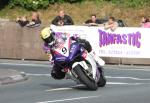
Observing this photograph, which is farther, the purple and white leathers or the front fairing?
the front fairing

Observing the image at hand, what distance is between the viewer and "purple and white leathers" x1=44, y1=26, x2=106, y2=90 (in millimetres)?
16172

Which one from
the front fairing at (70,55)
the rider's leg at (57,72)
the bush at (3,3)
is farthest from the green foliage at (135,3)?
the front fairing at (70,55)

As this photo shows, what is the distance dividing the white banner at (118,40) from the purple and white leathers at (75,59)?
912cm

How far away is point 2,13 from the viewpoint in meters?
46.2

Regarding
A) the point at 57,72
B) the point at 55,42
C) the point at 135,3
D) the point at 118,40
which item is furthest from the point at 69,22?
the point at 135,3

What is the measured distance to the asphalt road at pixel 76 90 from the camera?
48.0ft

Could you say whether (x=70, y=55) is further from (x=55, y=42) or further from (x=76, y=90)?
(x=76, y=90)

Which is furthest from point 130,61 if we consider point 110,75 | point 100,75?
point 100,75

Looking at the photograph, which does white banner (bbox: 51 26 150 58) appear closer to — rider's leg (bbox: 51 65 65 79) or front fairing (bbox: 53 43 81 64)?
rider's leg (bbox: 51 65 65 79)

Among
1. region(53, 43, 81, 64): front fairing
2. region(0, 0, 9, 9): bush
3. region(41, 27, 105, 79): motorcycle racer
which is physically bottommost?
region(0, 0, 9, 9): bush

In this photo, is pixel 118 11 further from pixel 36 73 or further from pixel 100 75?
pixel 100 75

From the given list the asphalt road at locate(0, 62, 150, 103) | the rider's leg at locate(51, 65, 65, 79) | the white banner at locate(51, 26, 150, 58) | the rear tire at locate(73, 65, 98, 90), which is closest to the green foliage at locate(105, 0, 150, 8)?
the white banner at locate(51, 26, 150, 58)

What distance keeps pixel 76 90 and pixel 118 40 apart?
32.5ft

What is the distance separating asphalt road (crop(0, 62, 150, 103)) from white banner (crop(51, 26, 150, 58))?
3.69 metres
